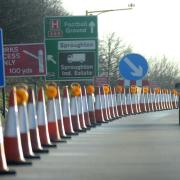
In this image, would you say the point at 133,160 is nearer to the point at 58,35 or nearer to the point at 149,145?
the point at 149,145

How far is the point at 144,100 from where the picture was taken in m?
32.8

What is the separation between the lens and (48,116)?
15.0 m

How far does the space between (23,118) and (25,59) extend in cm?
670

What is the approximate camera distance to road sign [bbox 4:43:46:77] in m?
18.3

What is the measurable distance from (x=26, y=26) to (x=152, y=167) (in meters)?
47.1

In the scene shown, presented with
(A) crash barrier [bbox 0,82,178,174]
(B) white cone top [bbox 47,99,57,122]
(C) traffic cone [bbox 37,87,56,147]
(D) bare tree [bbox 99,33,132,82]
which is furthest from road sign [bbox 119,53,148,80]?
(D) bare tree [bbox 99,33,132,82]

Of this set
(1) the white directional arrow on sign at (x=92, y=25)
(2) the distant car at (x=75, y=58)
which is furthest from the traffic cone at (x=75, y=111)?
(1) the white directional arrow on sign at (x=92, y=25)

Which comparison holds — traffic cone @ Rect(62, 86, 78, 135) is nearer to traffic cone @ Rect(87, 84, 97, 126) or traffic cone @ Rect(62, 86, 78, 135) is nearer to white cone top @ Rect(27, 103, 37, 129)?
traffic cone @ Rect(87, 84, 97, 126)

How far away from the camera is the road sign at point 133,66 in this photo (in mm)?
25328

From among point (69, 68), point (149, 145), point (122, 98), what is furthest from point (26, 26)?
point (149, 145)

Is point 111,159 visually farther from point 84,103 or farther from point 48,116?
point 84,103

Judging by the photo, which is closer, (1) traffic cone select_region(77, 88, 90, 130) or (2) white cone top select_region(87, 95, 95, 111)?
(1) traffic cone select_region(77, 88, 90, 130)

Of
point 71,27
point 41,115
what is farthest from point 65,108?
point 71,27

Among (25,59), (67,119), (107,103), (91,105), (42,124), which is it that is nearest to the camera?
(42,124)
